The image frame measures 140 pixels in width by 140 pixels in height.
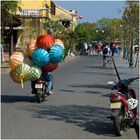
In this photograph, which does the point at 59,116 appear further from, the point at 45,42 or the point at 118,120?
the point at 45,42

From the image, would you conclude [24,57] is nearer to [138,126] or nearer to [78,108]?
[78,108]

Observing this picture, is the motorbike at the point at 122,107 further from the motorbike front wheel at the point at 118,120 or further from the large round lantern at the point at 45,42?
the large round lantern at the point at 45,42

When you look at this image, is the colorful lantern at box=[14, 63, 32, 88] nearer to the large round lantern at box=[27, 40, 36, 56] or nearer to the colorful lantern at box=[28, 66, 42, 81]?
the colorful lantern at box=[28, 66, 42, 81]

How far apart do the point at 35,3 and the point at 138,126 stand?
6120 cm

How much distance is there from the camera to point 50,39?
50.8ft

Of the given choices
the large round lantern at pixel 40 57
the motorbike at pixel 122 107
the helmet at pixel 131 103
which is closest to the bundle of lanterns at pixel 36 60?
the large round lantern at pixel 40 57

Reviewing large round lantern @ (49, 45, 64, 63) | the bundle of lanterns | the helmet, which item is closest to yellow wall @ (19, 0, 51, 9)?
the bundle of lanterns

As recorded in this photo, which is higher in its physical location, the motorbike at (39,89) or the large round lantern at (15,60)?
the large round lantern at (15,60)

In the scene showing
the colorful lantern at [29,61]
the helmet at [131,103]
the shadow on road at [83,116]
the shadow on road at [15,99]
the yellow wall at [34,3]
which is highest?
the yellow wall at [34,3]

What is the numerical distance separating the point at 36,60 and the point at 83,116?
3274 millimetres

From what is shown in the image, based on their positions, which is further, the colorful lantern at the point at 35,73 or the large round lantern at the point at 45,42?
the large round lantern at the point at 45,42

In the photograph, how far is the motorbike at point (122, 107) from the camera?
32.3 feet

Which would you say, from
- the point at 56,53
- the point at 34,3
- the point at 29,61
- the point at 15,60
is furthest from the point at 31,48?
the point at 34,3

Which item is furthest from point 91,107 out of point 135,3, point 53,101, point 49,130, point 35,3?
point 35,3
